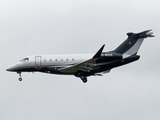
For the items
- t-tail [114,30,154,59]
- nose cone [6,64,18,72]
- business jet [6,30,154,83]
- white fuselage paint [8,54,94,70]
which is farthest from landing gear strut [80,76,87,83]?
nose cone [6,64,18,72]

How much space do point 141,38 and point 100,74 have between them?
812 cm

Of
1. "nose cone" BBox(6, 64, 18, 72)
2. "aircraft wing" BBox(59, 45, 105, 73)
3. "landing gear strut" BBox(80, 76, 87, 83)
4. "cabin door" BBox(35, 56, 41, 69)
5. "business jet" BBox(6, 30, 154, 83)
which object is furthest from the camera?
"nose cone" BBox(6, 64, 18, 72)

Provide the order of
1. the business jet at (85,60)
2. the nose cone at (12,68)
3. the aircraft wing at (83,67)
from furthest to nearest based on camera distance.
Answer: the nose cone at (12,68) < the business jet at (85,60) < the aircraft wing at (83,67)

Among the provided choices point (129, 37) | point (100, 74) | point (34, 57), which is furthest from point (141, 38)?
point (34, 57)

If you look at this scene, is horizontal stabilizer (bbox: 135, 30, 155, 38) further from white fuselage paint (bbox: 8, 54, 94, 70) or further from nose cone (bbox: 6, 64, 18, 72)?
nose cone (bbox: 6, 64, 18, 72)

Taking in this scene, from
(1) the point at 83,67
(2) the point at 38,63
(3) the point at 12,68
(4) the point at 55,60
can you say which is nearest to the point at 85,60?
(1) the point at 83,67

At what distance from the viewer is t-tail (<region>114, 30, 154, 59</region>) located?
88562 mm

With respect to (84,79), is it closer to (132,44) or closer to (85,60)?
(85,60)

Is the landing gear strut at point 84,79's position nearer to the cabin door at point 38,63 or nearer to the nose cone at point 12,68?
the cabin door at point 38,63

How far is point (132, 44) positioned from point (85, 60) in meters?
7.21

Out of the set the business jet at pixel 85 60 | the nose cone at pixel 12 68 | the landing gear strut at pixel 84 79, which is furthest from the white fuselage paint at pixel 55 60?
the landing gear strut at pixel 84 79

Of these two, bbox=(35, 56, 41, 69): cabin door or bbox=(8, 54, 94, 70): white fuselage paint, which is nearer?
bbox=(8, 54, 94, 70): white fuselage paint

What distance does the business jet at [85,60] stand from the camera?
87.6m

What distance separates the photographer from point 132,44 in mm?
89250
